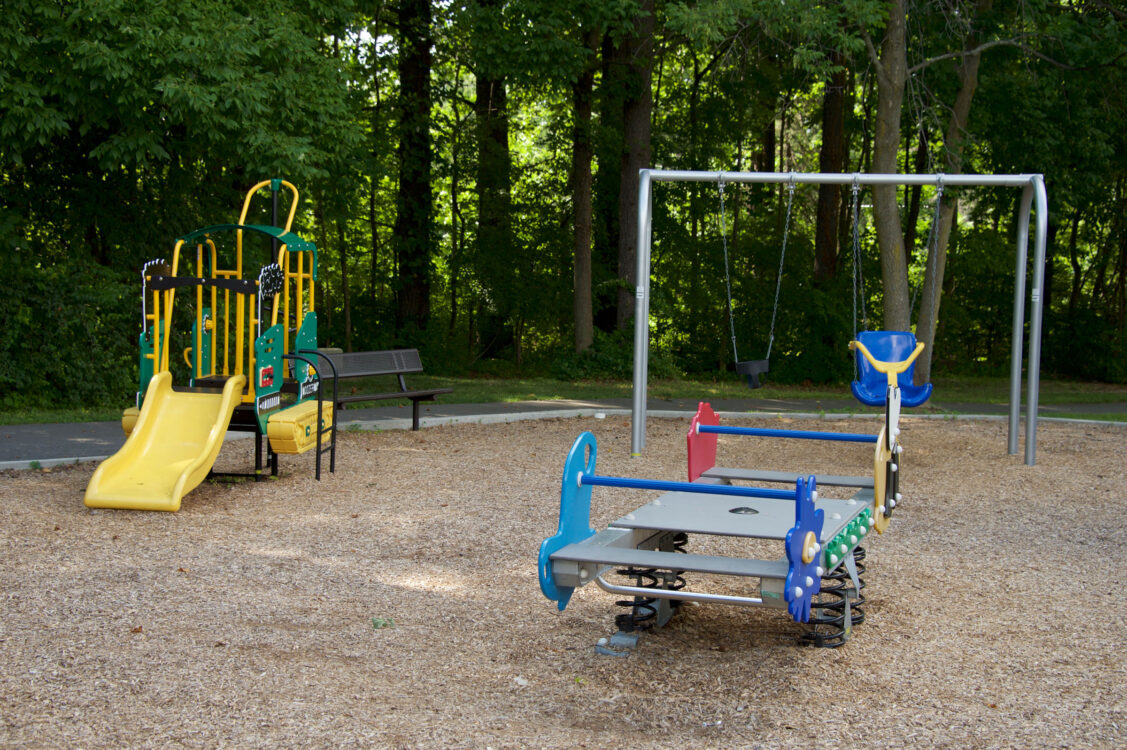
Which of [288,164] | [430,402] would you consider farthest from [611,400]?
[288,164]

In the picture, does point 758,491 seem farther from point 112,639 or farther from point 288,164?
point 288,164

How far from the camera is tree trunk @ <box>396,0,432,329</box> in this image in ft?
64.4

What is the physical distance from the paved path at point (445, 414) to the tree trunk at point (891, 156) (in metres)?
1.67

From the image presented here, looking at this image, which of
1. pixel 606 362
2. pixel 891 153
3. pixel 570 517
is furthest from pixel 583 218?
pixel 570 517

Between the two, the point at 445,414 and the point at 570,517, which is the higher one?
the point at 570,517

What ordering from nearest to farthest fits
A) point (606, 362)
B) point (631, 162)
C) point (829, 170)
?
point (606, 362), point (631, 162), point (829, 170)

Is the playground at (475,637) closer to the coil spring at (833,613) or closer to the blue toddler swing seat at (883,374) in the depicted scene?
the coil spring at (833,613)

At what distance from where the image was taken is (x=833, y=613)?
4914 mm

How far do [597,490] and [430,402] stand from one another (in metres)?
6.01

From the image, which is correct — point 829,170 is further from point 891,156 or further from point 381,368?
point 381,368

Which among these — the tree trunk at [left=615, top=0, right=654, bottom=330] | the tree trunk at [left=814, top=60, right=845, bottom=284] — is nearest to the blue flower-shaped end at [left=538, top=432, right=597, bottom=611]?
the tree trunk at [left=615, top=0, right=654, bottom=330]

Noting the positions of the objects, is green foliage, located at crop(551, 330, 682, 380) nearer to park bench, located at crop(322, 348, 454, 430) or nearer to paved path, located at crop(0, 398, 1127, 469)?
paved path, located at crop(0, 398, 1127, 469)

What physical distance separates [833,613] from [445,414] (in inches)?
318

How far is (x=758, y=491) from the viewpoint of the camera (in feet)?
13.6
